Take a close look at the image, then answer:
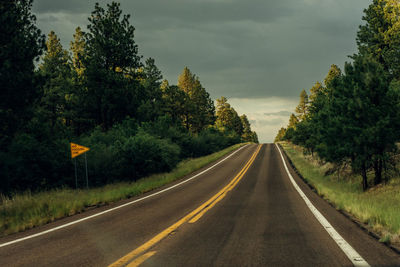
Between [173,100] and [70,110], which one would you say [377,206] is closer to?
[70,110]

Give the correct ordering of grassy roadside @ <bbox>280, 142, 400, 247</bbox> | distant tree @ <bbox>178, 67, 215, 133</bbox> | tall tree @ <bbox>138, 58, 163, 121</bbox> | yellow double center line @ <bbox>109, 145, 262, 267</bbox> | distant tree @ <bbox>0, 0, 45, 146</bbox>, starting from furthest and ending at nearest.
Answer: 1. distant tree @ <bbox>178, 67, 215, 133</bbox>
2. tall tree @ <bbox>138, 58, 163, 121</bbox>
3. distant tree @ <bbox>0, 0, 45, 146</bbox>
4. grassy roadside @ <bbox>280, 142, 400, 247</bbox>
5. yellow double center line @ <bbox>109, 145, 262, 267</bbox>

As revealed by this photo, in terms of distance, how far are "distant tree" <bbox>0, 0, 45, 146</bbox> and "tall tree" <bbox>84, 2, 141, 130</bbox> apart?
10.7 metres

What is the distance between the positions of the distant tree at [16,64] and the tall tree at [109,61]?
10.7 meters

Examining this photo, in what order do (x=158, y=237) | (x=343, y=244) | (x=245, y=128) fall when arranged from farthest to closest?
1. (x=245, y=128)
2. (x=158, y=237)
3. (x=343, y=244)

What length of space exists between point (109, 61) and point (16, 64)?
14.3m

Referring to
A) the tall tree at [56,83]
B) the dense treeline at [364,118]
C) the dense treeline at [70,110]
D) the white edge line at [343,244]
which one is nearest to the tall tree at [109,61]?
the dense treeline at [70,110]

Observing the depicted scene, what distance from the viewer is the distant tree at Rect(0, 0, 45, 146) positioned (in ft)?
50.1

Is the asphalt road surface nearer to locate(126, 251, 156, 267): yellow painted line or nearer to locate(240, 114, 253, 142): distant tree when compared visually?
locate(126, 251, 156, 267): yellow painted line

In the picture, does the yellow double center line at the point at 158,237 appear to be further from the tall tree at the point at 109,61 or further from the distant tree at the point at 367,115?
the tall tree at the point at 109,61

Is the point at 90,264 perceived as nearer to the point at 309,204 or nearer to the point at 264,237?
the point at 264,237

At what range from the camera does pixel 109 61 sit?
2955 centimetres

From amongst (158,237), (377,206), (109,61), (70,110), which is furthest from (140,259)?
(70,110)

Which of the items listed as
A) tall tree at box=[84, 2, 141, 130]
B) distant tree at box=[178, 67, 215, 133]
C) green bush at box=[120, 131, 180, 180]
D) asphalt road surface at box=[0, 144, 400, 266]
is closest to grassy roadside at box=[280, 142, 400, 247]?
asphalt road surface at box=[0, 144, 400, 266]

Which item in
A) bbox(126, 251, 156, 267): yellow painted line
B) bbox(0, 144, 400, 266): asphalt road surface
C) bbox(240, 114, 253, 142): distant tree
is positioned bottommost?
bbox(0, 144, 400, 266): asphalt road surface
